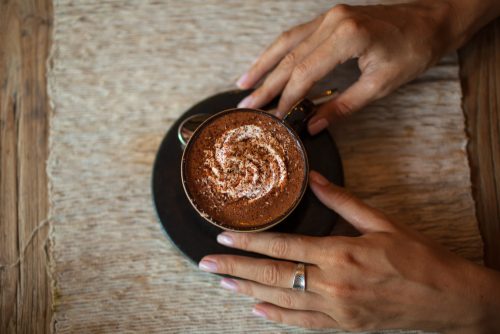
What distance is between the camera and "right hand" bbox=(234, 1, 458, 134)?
1.15 meters

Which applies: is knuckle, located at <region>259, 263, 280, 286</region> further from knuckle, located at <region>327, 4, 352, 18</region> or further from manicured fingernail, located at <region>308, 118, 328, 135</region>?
knuckle, located at <region>327, 4, 352, 18</region>

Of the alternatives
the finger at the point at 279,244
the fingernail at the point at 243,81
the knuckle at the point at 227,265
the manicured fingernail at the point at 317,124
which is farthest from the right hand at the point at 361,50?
the knuckle at the point at 227,265

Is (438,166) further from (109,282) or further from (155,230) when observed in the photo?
(109,282)

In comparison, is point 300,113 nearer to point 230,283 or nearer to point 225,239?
point 225,239

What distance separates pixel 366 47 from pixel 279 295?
705mm

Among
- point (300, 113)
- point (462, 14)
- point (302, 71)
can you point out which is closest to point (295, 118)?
point (300, 113)

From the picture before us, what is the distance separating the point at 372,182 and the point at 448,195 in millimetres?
238

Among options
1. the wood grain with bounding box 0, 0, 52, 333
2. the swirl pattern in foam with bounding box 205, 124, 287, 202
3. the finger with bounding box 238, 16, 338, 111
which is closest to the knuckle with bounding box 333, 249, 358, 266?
the swirl pattern in foam with bounding box 205, 124, 287, 202

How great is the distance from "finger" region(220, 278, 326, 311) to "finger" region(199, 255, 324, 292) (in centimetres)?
3

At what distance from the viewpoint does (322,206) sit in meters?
1.16

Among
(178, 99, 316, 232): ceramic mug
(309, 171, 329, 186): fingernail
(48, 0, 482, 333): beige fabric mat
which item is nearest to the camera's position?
(178, 99, 316, 232): ceramic mug

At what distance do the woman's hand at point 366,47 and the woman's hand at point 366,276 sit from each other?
27cm

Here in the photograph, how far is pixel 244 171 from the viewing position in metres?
1.04

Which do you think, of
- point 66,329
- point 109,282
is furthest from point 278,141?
point 66,329
